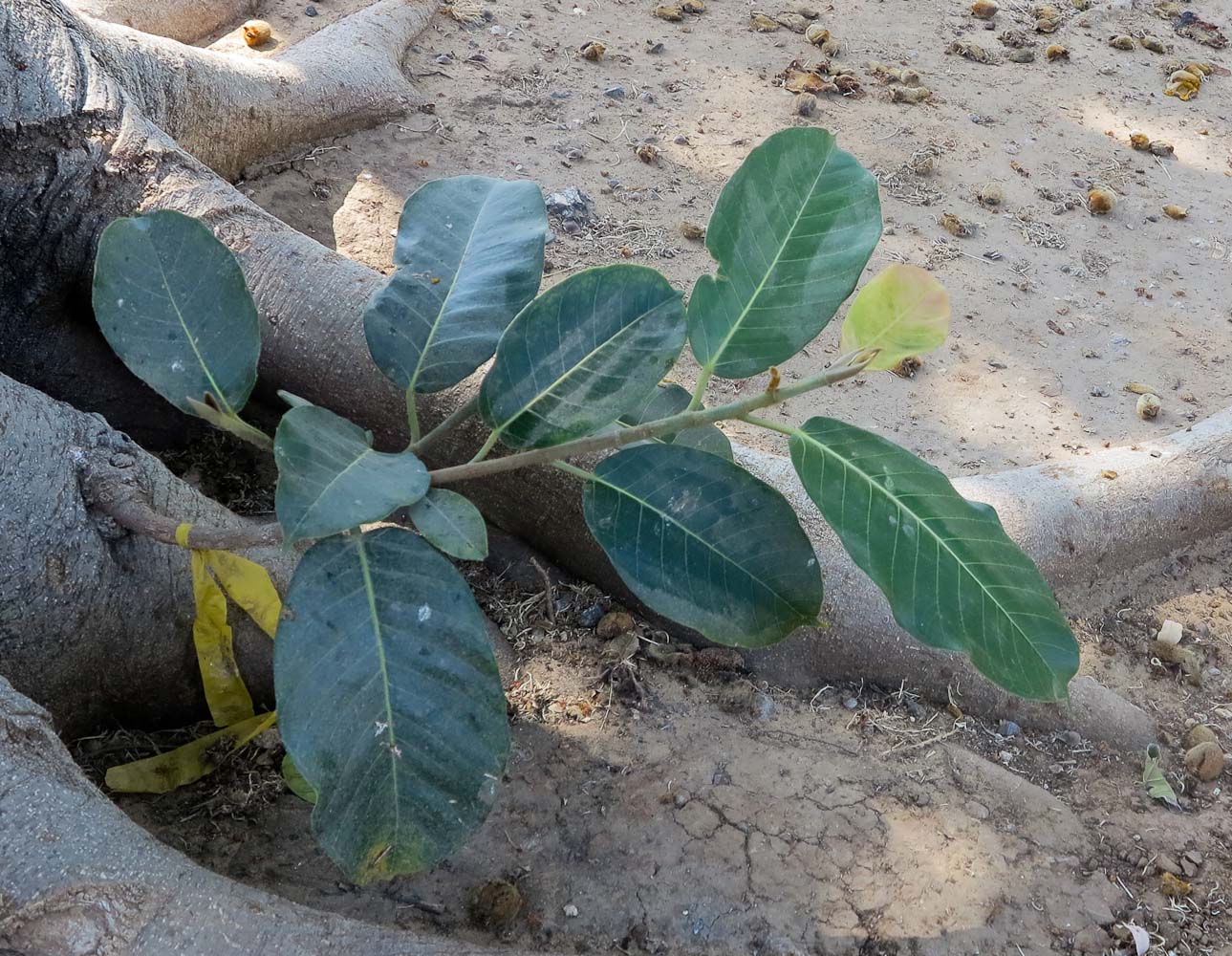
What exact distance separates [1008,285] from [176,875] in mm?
2826

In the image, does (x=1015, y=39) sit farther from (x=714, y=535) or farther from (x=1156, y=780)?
(x=714, y=535)

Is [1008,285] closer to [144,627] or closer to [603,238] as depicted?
[603,238]

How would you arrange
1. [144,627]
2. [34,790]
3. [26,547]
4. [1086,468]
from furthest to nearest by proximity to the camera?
1. [1086,468]
2. [144,627]
3. [26,547]
4. [34,790]

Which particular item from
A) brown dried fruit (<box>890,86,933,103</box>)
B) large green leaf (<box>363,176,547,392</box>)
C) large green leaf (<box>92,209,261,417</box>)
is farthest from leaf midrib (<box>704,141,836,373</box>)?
brown dried fruit (<box>890,86,933,103</box>)

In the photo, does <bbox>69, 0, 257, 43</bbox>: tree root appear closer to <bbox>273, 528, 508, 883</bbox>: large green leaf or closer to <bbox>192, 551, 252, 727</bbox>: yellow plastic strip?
<bbox>192, 551, 252, 727</bbox>: yellow plastic strip

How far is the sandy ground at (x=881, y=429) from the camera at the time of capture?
1485mm

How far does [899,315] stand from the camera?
95 cm

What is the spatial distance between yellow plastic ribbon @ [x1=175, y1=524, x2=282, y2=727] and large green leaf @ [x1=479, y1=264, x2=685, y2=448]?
0.57 metres

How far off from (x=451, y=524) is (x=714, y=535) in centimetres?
29

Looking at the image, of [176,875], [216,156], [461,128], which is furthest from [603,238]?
[176,875]

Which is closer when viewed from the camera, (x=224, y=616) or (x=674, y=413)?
(x=674, y=413)

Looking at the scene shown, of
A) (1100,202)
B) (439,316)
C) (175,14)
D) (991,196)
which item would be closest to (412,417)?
(439,316)

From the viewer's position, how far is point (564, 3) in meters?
4.46

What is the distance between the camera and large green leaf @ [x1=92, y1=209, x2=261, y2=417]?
1.16 meters
